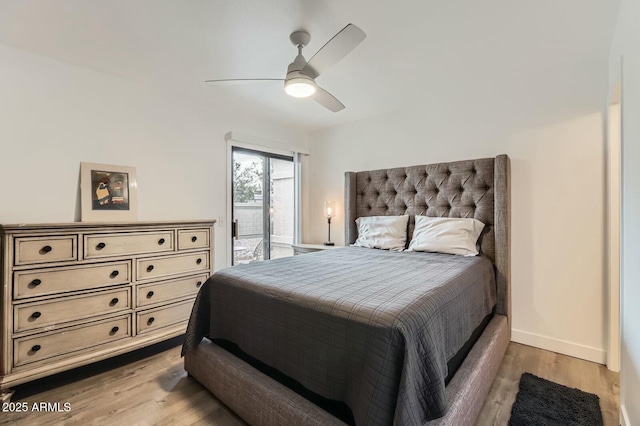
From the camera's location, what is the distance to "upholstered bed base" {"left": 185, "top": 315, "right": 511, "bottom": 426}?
120 cm

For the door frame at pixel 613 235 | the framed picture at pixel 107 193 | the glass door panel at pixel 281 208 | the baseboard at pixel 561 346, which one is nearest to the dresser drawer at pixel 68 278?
the framed picture at pixel 107 193

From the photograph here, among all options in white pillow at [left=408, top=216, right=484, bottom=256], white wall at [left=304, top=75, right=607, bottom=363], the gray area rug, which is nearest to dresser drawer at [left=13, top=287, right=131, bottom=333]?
white pillow at [left=408, top=216, right=484, bottom=256]

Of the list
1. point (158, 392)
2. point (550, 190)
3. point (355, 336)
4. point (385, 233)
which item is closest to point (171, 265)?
point (158, 392)

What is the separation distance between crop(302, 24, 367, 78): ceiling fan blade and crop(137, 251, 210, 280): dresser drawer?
5.74 ft

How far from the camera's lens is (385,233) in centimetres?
289

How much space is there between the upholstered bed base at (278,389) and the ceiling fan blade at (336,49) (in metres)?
1.78

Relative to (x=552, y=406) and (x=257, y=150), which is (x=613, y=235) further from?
(x=257, y=150)

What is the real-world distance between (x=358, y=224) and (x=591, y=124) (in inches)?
83.9

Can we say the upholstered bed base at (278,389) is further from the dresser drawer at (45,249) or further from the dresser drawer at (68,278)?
the dresser drawer at (45,249)

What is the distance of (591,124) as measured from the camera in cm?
216

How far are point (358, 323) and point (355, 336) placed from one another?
0.16 feet

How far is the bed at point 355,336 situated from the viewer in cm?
102

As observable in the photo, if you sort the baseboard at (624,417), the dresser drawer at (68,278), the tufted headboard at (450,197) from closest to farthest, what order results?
the baseboard at (624,417), the dresser drawer at (68,278), the tufted headboard at (450,197)

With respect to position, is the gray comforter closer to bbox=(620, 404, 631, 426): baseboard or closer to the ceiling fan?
bbox=(620, 404, 631, 426): baseboard
